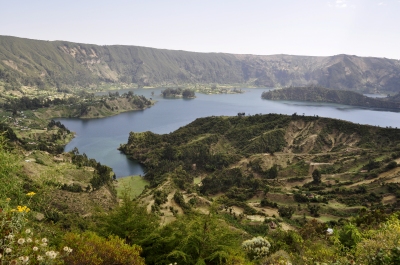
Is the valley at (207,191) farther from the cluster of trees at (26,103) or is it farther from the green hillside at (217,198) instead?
the cluster of trees at (26,103)

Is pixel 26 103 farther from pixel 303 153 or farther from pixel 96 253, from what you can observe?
pixel 96 253

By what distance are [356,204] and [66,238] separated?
5032 centimetres

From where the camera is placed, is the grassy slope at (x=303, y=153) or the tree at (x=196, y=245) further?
the grassy slope at (x=303, y=153)

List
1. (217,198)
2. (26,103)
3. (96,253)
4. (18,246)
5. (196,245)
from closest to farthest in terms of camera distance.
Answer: (18,246) < (96,253) < (196,245) < (217,198) < (26,103)

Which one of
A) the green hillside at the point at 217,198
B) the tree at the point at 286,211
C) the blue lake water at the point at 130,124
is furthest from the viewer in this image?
the blue lake water at the point at 130,124

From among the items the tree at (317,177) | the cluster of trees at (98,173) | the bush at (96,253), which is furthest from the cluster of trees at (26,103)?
the bush at (96,253)

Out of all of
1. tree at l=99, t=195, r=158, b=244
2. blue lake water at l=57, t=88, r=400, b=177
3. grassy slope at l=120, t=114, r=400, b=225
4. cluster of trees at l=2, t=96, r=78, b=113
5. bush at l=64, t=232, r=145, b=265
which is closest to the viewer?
bush at l=64, t=232, r=145, b=265

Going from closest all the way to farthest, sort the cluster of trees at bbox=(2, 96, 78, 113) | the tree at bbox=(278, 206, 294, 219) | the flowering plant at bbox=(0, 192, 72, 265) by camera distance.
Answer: the flowering plant at bbox=(0, 192, 72, 265)
the tree at bbox=(278, 206, 294, 219)
the cluster of trees at bbox=(2, 96, 78, 113)

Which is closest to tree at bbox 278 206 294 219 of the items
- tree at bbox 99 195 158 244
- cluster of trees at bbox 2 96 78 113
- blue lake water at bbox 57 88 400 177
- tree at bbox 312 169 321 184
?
tree at bbox 312 169 321 184

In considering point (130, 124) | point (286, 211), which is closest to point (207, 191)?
point (286, 211)

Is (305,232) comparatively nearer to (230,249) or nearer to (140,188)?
(230,249)

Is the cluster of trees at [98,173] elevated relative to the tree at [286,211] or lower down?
lower down

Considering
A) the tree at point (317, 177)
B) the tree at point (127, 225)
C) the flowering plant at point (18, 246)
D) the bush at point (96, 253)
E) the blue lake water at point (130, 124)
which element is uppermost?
the flowering plant at point (18, 246)

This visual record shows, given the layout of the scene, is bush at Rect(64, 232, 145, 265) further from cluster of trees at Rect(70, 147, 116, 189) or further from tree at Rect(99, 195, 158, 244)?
cluster of trees at Rect(70, 147, 116, 189)
